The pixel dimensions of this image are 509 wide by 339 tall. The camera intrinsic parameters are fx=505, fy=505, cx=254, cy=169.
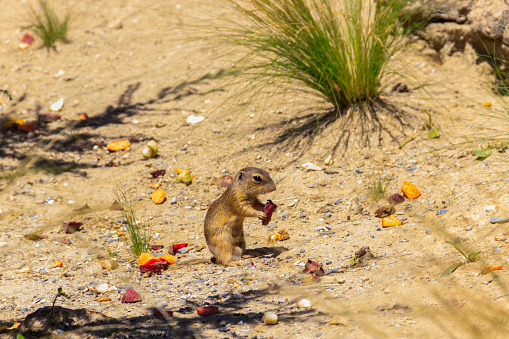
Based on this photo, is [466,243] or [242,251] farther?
[242,251]

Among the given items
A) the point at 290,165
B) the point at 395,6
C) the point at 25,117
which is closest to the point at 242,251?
the point at 290,165

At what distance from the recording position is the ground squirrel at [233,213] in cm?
358

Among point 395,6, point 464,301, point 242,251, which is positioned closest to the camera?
point 464,301

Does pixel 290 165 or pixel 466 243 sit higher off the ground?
pixel 466 243

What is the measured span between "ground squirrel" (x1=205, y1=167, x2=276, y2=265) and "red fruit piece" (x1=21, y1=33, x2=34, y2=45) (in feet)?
18.3

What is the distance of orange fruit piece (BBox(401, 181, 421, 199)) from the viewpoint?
3.93 m

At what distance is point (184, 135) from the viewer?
5.64 metres

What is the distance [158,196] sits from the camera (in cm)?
469

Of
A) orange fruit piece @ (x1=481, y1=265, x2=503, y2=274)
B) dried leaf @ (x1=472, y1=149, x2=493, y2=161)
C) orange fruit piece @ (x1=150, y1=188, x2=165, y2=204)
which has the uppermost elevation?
orange fruit piece @ (x1=481, y1=265, x2=503, y2=274)

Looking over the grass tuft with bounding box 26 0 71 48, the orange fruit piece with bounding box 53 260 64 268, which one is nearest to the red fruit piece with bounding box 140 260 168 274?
the orange fruit piece with bounding box 53 260 64 268

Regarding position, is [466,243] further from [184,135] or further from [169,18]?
[169,18]

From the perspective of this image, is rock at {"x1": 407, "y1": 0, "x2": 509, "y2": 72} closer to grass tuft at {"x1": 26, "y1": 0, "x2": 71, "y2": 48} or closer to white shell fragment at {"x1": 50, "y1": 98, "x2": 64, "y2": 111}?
white shell fragment at {"x1": 50, "y1": 98, "x2": 64, "y2": 111}

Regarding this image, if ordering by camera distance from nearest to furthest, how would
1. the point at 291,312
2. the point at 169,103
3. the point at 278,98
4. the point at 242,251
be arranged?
the point at 291,312, the point at 242,251, the point at 278,98, the point at 169,103

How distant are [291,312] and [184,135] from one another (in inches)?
128
